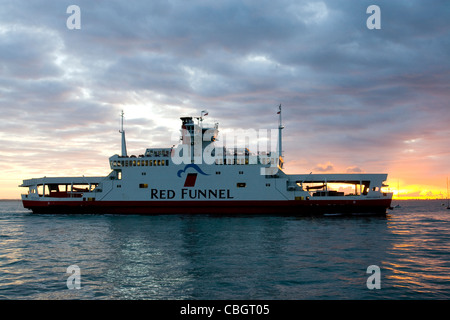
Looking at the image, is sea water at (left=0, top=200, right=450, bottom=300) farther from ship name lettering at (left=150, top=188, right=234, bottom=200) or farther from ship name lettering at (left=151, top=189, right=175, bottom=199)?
ship name lettering at (left=151, top=189, right=175, bottom=199)

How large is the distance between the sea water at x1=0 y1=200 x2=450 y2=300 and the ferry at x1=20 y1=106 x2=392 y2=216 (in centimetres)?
1585

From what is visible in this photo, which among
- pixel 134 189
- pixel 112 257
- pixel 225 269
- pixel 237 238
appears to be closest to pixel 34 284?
pixel 112 257

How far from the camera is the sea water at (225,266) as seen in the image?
1254 centimetres

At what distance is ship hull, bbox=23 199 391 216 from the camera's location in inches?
1705

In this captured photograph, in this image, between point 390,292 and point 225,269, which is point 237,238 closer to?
point 225,269

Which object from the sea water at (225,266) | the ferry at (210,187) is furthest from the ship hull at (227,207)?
the sea water at (225,266)

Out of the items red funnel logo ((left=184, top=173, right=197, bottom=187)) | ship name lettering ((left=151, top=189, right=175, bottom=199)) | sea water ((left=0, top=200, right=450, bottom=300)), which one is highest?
red funnel logo ((left=184, top=173, right=197, bottom=187))

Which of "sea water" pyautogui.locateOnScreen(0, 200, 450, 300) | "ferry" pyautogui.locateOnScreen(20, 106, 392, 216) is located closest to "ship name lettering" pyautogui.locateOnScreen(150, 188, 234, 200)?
"ferry" pyautogui.locateOnScreen(20, 106, 392, 216)

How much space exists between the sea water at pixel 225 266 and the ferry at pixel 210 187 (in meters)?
15.8

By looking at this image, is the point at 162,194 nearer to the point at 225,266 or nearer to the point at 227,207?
the point at 227,207

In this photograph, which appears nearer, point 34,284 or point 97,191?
point 34,284

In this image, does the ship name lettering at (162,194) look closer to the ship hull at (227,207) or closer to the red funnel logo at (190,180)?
the ship hull at (227,207)

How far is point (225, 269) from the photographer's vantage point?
15648 mm
